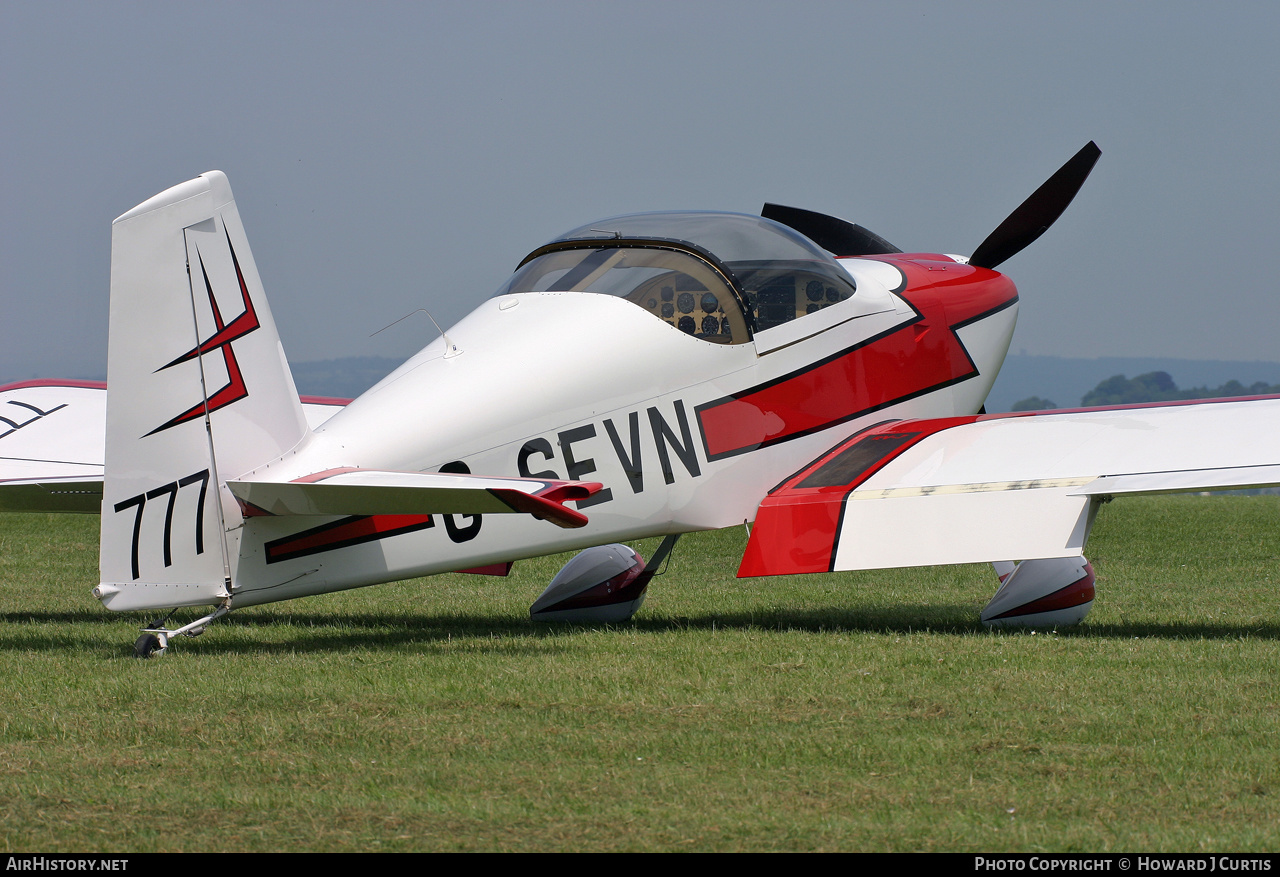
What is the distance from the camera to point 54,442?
10078 millimetres

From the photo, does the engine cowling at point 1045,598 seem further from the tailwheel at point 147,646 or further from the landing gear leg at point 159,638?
the tailwheel at point 147,646

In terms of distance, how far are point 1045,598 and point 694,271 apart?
301 centimetres

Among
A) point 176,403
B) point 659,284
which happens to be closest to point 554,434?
point 659,284

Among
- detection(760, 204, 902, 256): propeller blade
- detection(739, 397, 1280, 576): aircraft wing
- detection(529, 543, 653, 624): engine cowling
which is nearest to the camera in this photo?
detection(739, 397, 1280, 576): aircraft wing

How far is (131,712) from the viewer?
234 inches

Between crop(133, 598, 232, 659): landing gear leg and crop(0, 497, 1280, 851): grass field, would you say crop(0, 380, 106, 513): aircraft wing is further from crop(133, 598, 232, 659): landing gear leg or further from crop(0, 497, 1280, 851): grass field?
crop(133, 598, 232, 659): landing gear leg

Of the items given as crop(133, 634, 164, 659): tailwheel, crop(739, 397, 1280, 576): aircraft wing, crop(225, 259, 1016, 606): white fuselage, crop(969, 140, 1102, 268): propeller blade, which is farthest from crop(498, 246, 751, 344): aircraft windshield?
crop(969, 140, 1102, 268): propeller blade

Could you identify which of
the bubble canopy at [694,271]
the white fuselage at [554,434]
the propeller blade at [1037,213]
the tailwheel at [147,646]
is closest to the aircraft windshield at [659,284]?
the bubble canopy at [694,271]

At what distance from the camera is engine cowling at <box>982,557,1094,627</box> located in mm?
8820

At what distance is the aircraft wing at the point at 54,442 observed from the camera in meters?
8.97

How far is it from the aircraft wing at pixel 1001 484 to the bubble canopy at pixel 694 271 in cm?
112

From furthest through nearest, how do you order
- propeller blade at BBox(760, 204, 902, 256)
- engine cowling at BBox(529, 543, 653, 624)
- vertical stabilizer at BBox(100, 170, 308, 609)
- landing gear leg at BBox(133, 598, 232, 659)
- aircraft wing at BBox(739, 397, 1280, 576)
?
propeller blade at BBox(760, 204, 902, 256) → engine cowling at BBox(529, 543, 653, 624) → aircraft wing at BBox(739, 397, 1280, 576) → landing gear leg at BBox(133, 598, 232, 659) → vertical stabilizer at BBox(100, 170, 308, 609)

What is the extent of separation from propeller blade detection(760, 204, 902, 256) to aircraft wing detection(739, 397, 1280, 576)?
12.8 ft

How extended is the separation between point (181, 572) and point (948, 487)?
170 inches
